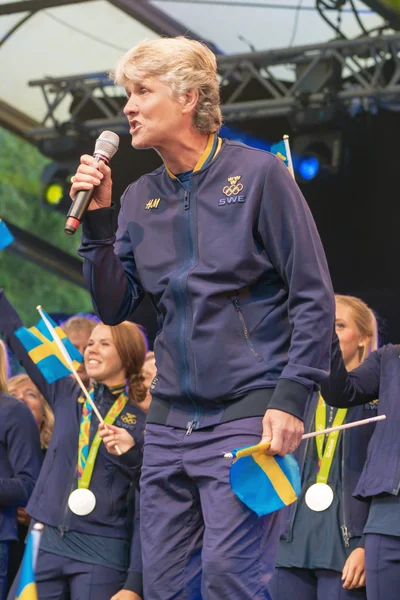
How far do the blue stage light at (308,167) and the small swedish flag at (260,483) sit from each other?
4.12 metres

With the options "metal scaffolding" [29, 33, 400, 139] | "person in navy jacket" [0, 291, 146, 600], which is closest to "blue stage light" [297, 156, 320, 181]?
"metal scaffolding" [29, 33, 400, 139]

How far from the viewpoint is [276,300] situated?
205cm

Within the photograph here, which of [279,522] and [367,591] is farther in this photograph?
[367,591]

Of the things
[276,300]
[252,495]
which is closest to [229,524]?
[252,495]

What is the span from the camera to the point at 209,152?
2.18 meters

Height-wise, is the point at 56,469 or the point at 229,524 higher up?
the point at 56,469

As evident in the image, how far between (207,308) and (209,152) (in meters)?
0.39

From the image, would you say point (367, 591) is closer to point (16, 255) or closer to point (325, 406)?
point (325, 406)

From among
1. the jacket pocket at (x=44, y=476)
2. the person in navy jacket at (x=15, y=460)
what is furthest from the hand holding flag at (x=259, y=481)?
the person in navy jacket at (x=15, y=460)

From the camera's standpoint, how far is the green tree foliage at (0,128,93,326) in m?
7.05

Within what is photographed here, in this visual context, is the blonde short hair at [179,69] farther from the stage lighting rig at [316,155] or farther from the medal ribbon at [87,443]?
the stage lighting rig at [316,155]

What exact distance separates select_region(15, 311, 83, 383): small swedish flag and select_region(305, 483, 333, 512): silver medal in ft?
3.97

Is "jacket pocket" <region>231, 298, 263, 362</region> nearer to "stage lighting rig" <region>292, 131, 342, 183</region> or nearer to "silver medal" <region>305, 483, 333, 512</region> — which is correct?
"silver medal" <region>305, 483, 333, 512</region>

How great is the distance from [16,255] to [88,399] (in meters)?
3.47
